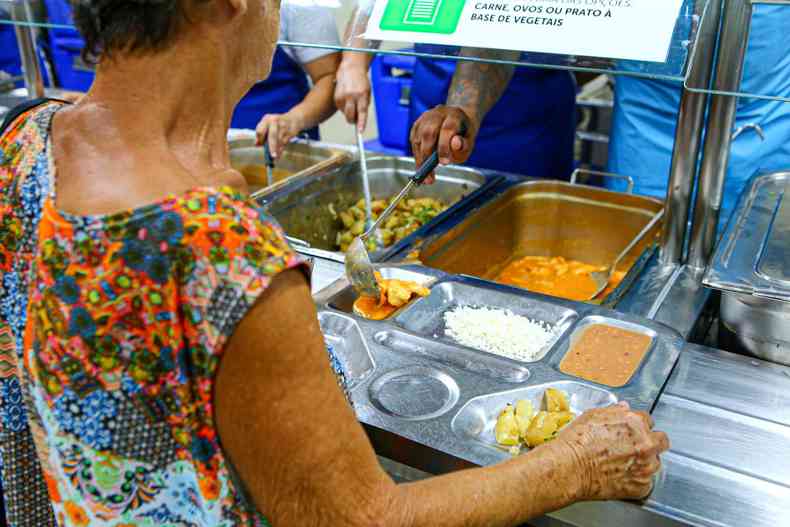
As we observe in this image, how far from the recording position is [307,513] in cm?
67

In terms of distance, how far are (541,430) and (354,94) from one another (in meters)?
1.36

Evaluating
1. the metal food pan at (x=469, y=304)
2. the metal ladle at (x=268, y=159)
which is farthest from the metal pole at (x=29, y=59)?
the metal food pan at (x=469, y=304)

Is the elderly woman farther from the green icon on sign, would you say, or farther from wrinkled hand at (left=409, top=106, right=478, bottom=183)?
wrinkled hand at (left=409, top=106, right=478, bottom=183)

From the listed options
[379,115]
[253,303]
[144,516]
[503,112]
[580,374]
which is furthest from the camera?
[379,115]

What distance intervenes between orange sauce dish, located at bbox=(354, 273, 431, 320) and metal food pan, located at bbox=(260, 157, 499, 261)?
20.3 inches

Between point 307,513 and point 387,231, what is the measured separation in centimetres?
131

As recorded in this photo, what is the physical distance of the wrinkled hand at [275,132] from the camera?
2.03 m

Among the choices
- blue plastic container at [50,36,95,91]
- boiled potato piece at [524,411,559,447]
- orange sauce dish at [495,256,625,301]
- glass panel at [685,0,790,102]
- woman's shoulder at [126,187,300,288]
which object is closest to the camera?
woman's shoulder at [126,187,300,288]

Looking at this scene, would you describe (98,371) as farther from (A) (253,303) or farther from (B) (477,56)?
(B) (477,56)

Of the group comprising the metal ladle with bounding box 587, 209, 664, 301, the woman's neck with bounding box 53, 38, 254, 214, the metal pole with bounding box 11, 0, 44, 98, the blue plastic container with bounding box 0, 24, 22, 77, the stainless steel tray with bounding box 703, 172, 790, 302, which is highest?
the woman's neck with bounding box 53, 38, 254, 214

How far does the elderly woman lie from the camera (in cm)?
60

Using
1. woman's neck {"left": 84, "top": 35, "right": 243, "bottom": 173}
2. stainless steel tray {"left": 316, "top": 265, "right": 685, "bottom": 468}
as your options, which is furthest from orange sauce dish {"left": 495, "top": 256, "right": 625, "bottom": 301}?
woman's neck {"left": 84, "top": 35, "right": 243, "bottom": 173}

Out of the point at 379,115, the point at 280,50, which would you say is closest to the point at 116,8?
the point at 280,50

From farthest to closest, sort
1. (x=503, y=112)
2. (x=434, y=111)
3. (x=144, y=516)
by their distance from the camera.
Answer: (x=503, y=112) → (x=434, y=111) → (x=144, y=516)
